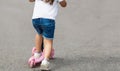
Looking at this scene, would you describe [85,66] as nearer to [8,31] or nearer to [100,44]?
[100,44]

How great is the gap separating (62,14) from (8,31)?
117cm

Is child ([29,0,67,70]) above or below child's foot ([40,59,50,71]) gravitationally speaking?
above

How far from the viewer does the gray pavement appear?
5.59 meters

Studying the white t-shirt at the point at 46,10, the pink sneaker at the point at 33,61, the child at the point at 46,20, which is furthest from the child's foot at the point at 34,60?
the white t-shirt at the point at 46,10

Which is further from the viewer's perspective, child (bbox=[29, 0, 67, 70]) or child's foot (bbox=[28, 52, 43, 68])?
child's foot (bbox=[28, 52, 43, 68])

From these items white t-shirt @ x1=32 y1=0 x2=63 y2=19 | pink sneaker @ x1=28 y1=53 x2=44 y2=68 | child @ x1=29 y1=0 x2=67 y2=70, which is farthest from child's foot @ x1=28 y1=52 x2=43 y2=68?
white t-shirt @ x1=32 y1=0 x2=63 y2=19

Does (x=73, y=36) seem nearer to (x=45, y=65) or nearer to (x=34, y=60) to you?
(x=34, y=60)

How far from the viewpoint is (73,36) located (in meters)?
6.98

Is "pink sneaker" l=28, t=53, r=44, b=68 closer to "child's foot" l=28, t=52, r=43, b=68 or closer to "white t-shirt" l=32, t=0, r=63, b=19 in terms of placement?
"child's foot" l=28, t=52, r=43, b=68

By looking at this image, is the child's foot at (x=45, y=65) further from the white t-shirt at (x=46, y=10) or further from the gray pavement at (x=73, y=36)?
the white t-shirt at (x=46, y=10)

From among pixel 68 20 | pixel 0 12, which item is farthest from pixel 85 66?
pixel 0 12

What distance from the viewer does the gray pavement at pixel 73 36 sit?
559 cm

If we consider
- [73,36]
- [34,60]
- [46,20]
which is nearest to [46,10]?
[46,20]

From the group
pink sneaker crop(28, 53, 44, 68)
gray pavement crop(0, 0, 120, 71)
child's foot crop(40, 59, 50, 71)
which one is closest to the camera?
child's foot crop(40, 59, 50, 71)
